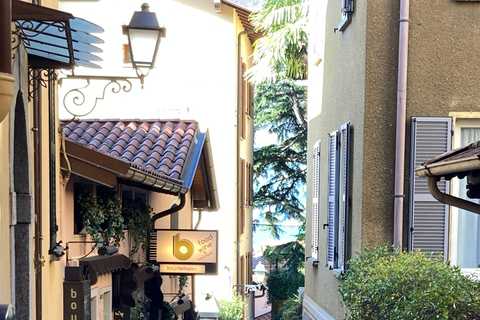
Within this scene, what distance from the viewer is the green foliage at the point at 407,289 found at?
5.74 metres

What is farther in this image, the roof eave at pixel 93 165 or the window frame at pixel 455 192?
the window frame at pixel 455 192

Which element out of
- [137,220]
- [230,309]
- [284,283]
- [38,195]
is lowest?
[284,283]

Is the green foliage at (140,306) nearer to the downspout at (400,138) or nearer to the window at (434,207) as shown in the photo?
the downspout at (400,138)

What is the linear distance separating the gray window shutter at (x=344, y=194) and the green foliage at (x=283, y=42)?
6.90 meters

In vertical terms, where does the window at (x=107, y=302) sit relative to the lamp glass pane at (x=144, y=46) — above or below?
below

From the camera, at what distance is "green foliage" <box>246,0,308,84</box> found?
16719mm

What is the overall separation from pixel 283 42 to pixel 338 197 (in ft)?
23.7

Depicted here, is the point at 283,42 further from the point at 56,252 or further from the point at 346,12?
the point at 56,252

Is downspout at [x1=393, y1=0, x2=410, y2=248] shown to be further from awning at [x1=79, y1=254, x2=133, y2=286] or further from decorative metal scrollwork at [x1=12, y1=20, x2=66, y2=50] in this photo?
decorative metal scrollwork at [x1=12, y1=20, x2=66, y2=50]

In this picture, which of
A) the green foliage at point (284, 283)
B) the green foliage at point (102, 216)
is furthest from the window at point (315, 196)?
the green foliage at point (284, 283)

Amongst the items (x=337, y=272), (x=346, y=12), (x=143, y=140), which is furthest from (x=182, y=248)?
(x=346, y=12)

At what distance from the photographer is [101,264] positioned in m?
8.83

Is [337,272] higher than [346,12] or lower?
lower

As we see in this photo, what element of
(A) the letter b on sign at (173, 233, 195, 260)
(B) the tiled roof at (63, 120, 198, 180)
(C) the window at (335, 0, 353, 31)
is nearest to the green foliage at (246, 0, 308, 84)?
(B) the tiled roof at (63, 120, 198, 180)
